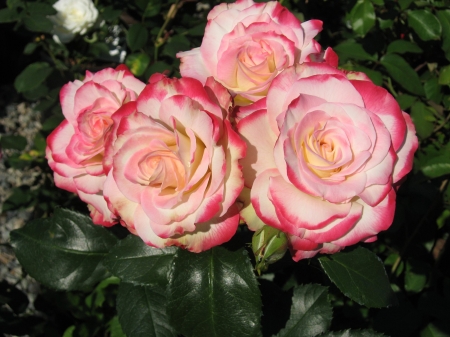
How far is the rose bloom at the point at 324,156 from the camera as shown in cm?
53

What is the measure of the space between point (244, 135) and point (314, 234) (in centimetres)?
15

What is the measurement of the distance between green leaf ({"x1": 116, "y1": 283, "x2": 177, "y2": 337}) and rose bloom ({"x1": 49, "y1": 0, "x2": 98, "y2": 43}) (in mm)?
871

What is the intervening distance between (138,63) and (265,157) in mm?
910

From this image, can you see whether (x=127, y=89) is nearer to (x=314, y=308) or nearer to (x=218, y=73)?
(x=218, y=73)

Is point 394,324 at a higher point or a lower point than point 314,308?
lower

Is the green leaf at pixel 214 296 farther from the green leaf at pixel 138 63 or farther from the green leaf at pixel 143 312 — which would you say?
the green leaf at pixel 138 63

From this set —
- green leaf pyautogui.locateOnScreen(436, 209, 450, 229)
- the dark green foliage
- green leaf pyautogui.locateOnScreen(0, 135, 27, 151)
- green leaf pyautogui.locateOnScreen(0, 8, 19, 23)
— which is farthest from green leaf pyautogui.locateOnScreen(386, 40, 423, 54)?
green leaf pyautogui.locateOnScreen(0, 135, 27, 151)

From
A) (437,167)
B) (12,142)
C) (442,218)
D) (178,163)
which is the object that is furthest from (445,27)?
(12,142)

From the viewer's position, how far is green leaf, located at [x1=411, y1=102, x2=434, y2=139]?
3.87ft

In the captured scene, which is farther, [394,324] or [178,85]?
[394,324]

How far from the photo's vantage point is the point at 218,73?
626mm

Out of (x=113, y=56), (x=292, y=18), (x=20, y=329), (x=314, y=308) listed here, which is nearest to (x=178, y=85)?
(x=292, y=18)

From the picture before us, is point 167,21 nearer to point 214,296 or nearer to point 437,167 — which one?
point 437,167

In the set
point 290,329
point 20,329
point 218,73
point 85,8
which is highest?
point 218,73
